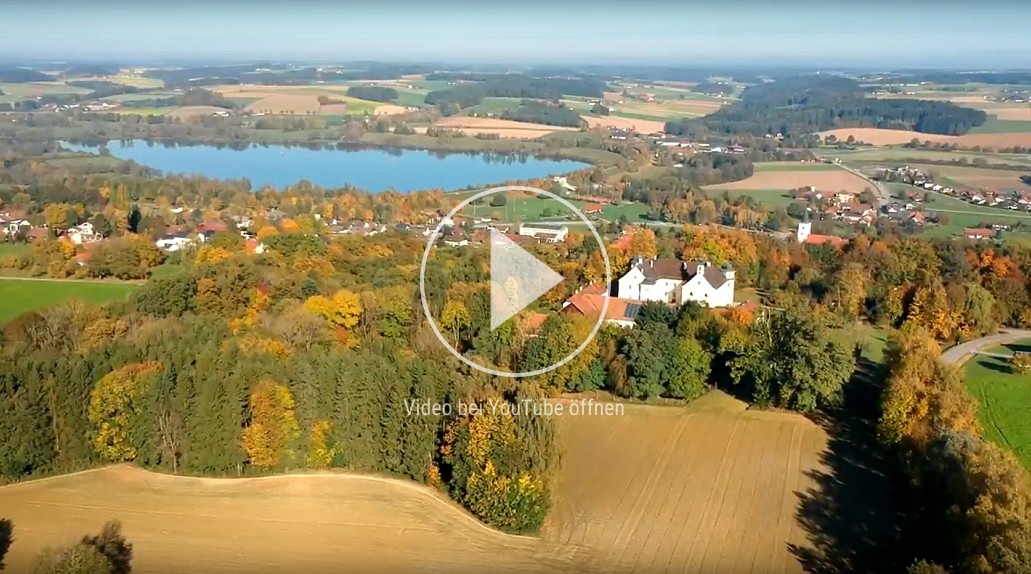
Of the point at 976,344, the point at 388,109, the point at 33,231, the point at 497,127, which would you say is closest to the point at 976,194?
the point at 976,344

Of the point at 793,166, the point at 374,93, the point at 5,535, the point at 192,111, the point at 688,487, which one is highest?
the point at 374,93

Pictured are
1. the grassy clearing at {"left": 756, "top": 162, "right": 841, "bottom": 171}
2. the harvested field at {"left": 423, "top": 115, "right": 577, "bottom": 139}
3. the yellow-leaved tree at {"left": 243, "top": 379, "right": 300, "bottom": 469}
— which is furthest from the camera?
the harvested field at {"left": 423, "top": 115, "right": 577, "bottom": 139}

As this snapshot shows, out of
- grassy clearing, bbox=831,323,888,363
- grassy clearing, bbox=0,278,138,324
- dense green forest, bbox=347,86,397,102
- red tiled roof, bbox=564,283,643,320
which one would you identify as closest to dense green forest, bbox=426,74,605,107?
dense green forest, bbox=347,86,397,102

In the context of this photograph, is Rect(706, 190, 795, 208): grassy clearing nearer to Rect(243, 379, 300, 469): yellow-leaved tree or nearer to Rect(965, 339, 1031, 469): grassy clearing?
Rect(965, 339, 1031, 469): grassy clearing

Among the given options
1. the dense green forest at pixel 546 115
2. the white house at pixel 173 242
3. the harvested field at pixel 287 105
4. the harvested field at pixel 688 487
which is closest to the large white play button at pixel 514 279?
the harvested field at pixel 688 487

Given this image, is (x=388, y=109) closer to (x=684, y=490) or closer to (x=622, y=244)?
(x=622, y=244)

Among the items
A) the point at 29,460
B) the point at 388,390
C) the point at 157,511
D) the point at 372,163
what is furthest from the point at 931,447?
the point at 372,163
